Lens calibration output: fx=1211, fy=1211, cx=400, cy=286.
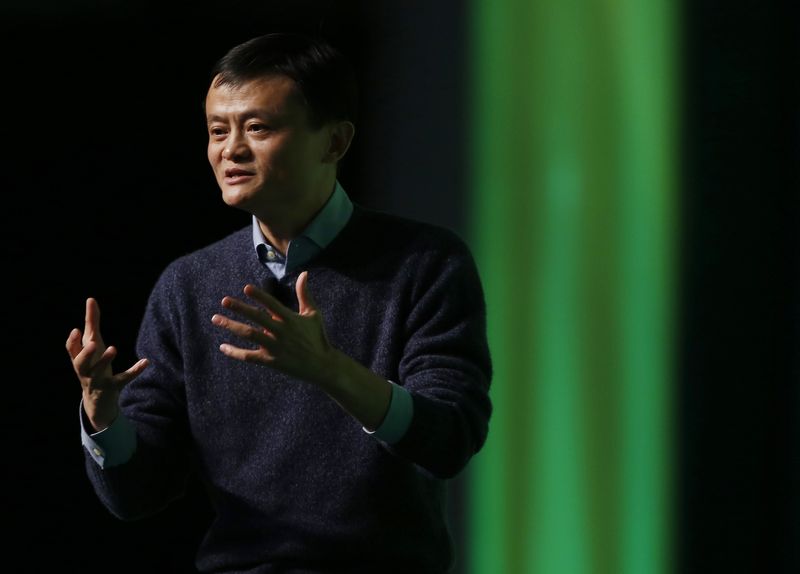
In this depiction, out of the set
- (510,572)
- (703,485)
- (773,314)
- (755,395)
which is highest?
(773,314)

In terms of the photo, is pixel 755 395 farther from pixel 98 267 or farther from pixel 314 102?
pixel 98 267

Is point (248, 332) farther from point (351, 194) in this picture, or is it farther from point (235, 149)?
point (351, 194)

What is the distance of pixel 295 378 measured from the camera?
1.32m

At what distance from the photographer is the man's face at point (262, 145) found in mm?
1347

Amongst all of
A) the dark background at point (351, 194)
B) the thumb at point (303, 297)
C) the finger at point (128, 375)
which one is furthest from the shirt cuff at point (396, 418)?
the dark background at point (351, 194)

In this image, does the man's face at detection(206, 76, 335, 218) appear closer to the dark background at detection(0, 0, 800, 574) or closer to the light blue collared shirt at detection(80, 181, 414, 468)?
the light blue collared shirt at detection(80, 181, 414, 468)

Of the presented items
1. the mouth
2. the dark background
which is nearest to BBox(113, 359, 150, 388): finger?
the mouth

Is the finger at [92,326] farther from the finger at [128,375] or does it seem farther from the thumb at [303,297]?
the thumb at [303,297]

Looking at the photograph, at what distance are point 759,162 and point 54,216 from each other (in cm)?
121

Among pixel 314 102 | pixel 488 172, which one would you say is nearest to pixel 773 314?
pixel 488 172

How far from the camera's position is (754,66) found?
1.94m

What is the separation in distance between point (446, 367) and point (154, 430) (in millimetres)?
357

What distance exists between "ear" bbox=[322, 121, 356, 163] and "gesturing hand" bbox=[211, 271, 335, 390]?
33 cm

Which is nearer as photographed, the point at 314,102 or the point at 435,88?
the point at 314,102
